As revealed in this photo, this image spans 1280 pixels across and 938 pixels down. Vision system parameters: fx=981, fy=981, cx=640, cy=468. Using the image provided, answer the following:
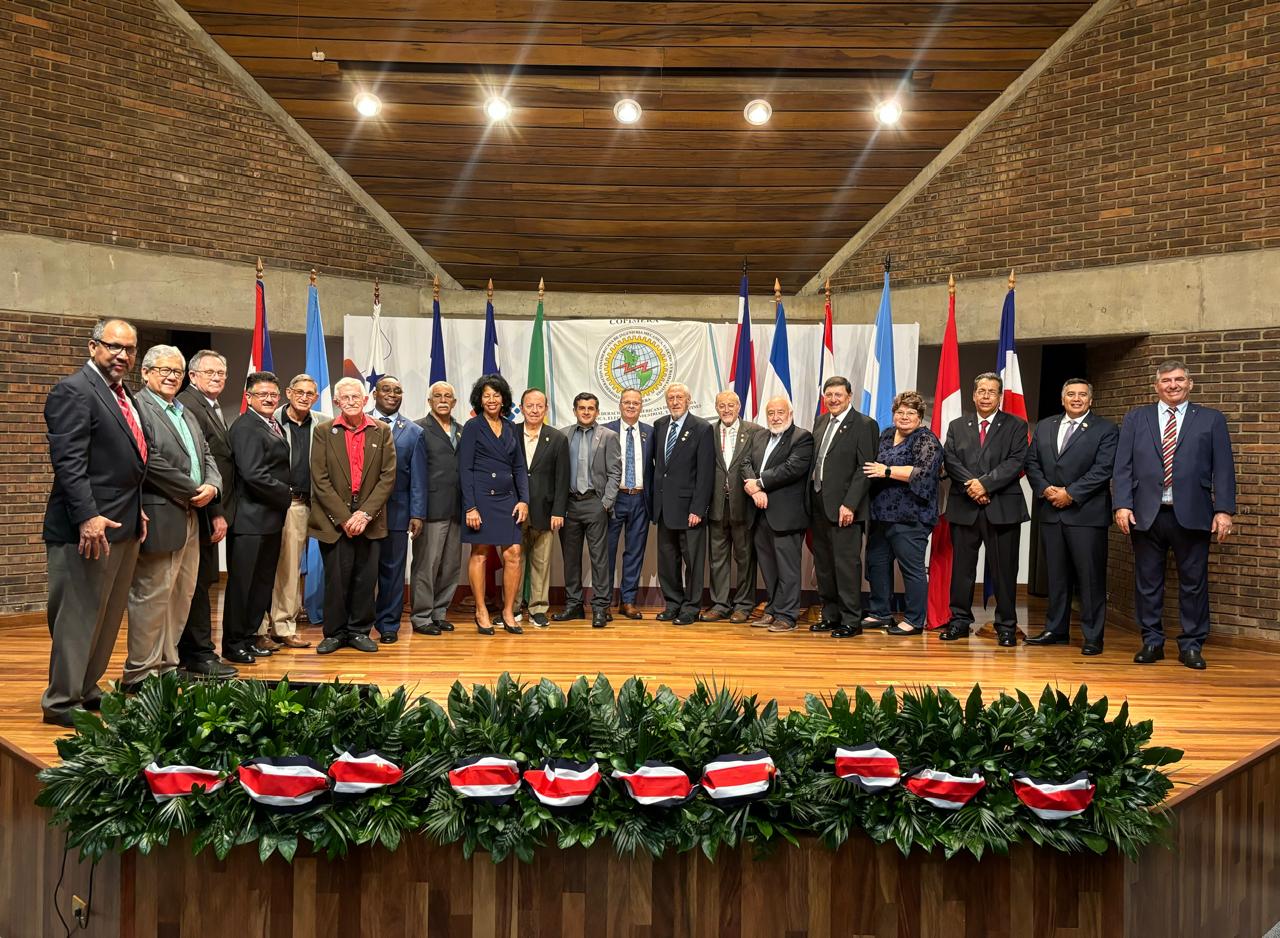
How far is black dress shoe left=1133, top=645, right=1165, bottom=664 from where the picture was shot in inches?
208

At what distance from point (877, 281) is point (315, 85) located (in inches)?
175

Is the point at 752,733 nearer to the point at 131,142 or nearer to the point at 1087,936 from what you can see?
the point at 1087,936

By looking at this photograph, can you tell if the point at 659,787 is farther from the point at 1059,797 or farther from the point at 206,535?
the point at 206,535

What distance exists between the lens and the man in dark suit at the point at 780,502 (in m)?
6.06

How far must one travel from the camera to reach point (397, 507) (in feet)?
18.3

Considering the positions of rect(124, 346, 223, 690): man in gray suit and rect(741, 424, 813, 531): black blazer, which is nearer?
rect(124, 346, 223, 690): man in gray suit

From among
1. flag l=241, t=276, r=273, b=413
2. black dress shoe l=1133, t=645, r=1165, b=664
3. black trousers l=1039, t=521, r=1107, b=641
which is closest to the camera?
black dress shoe l=1133, t=645, r=1165, b=664

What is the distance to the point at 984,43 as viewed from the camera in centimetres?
662

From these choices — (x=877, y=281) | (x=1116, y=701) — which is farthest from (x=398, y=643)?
(x=877, y=281)

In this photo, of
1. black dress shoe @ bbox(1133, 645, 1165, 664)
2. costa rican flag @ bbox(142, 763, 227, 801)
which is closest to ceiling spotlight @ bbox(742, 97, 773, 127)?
black dress shoe @ bbox(1133, 645, 1165, 664)

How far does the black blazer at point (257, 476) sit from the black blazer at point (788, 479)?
9.27ft

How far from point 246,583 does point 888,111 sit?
526 centimetres

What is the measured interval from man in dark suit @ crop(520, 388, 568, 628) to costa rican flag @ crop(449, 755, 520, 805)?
333 centimetres

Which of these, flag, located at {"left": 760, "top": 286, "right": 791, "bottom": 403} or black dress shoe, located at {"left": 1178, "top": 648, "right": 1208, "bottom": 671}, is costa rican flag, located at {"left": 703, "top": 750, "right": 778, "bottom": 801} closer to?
black dress shoe, located at {"left": 1178, "top": 648, "right": 1208, "bottom": 671}
